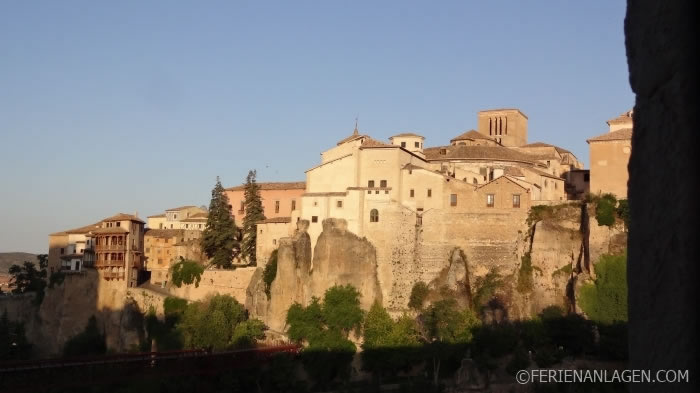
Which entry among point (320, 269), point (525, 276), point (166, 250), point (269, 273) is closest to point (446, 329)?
point (525, 276)

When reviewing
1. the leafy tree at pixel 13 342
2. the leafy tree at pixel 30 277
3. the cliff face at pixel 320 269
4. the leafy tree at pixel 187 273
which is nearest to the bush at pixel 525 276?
the cliff face at pixel 320 269

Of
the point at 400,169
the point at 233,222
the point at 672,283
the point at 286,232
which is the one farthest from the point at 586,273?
the point at 672,283

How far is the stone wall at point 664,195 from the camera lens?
277 cm

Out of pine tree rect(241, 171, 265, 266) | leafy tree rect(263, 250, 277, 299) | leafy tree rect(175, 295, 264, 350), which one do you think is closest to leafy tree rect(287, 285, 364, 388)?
leafy tree rect(175, 295, 264, 350)

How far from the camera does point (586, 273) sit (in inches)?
1535

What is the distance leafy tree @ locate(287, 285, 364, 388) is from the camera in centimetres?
4069

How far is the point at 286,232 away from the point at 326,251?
14.0 feet

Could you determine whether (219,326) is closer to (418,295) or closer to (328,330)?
(328,330)

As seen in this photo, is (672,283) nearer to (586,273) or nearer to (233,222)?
(586,273)

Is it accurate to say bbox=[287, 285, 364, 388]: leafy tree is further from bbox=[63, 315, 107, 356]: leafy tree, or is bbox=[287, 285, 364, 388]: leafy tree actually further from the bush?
bbox=[63, 315, 107, 356]: leafy tree

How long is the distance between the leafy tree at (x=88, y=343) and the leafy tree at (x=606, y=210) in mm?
28742

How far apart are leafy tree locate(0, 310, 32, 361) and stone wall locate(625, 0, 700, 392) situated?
179 ft

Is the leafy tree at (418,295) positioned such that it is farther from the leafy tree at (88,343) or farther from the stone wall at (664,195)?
the stone wall at (664,195)

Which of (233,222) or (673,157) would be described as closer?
(673,157)
